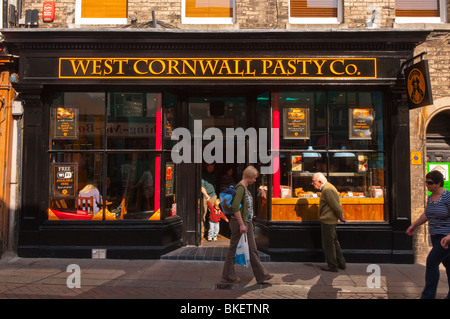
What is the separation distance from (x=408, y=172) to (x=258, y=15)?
459 cm

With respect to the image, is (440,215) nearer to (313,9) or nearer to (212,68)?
(212,68)

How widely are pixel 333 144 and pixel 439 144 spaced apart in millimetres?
2520

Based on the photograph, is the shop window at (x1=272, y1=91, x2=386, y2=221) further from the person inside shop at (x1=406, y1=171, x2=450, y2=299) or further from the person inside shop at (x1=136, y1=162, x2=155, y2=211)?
the person inside shop at (x1=406, y1=171, x2=450, y2=299)

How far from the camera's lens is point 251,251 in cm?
561

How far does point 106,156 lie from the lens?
24.3 feet

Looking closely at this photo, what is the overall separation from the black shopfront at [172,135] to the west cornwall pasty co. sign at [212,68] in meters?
0.02

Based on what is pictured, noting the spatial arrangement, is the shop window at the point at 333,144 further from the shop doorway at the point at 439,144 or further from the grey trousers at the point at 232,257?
the grey trousers at the point at 232,257

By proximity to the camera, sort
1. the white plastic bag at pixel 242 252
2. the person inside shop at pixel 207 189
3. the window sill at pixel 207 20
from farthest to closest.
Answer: the person inside shop at pixel 207 189 < the window sill at pixel 207 20 < the white plastic bag at pixel 242 252

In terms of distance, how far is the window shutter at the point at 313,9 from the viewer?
7785 mm

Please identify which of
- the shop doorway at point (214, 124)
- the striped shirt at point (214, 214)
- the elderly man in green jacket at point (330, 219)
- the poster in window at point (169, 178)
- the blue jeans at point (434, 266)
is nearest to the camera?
the blue jeans at point (434, 266)

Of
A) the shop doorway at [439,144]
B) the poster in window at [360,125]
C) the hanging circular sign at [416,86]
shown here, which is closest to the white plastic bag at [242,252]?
the poster in window at [360,125]

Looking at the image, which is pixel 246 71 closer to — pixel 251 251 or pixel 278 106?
pixel 278 106

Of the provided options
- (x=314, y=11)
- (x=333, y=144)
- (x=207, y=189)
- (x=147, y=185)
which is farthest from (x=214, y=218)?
(x=314, y=11)

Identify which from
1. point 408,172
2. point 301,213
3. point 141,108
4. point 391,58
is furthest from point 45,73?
point 408,172
